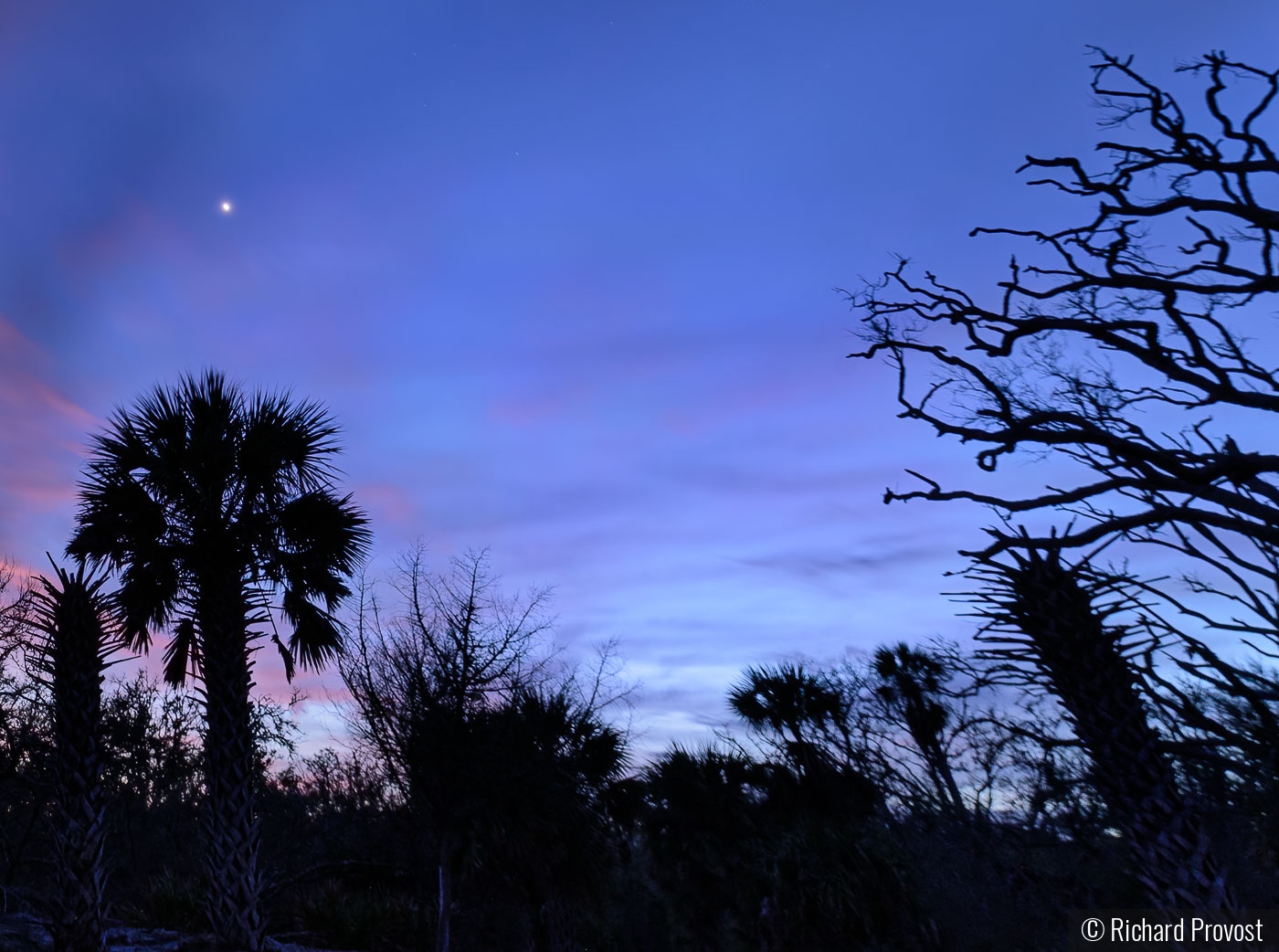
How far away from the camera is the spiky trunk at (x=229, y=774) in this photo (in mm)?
11047

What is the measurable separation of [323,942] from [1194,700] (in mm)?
14872

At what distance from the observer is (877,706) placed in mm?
25688

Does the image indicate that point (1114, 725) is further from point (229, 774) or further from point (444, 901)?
point (444, 901)

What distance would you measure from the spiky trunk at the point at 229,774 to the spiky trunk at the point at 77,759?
1323 mm

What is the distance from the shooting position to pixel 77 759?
1030 cm

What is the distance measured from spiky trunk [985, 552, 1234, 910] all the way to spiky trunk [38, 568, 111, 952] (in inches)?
423

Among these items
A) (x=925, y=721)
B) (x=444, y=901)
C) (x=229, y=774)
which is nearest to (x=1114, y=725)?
(x=229, y=774)

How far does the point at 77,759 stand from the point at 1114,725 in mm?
11345

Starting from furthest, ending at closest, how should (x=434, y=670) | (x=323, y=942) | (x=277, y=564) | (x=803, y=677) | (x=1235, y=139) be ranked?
(x=803, y=677) < (x=434, y=670) < (x=323, y=942) < (x=277, y=564) < (x=1235, y=139)

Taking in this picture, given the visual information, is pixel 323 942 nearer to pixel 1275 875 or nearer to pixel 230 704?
pixel 230 704

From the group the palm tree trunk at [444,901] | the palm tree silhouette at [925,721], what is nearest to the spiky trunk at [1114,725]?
the palm tree trunk at [444,901]

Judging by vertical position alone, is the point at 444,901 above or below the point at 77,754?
below

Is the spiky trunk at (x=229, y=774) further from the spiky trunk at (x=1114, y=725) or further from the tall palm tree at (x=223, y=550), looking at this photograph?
the spiky trunk at (x=1114, y=725)

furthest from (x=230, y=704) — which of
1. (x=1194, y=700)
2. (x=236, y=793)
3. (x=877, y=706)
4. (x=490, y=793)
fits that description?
(x=877, y=706)
